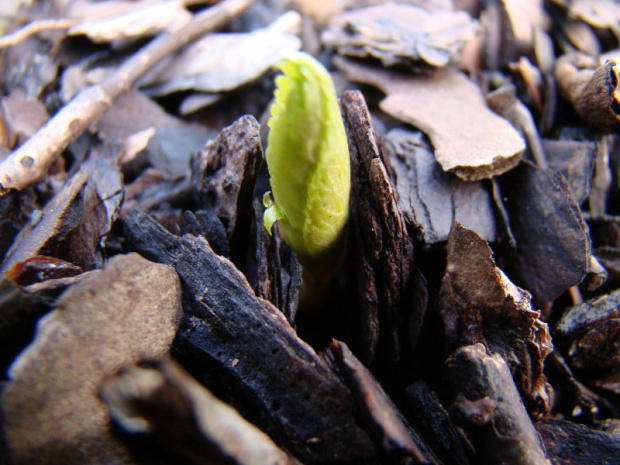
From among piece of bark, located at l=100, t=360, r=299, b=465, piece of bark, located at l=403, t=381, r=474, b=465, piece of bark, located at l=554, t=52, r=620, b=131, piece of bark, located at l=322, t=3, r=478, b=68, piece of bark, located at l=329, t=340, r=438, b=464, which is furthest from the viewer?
piece of bark, located at l=322, t=3, r=478, b=68

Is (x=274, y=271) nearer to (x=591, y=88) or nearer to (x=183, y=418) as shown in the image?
(x=183, y=418)

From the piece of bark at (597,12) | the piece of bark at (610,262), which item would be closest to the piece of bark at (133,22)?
the piece of bark at (597,12)

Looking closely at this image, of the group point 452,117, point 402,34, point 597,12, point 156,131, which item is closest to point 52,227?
point 156,131

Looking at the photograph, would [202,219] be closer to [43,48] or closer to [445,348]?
[445,348]

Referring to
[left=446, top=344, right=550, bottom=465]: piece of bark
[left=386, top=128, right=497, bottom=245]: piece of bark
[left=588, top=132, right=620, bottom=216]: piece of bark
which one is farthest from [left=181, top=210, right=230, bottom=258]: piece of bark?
[left=588, top=132, right=620, bottom=216]: piece of bark

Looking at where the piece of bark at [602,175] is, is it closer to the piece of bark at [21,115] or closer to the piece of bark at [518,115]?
the piece of bark at [518,115]

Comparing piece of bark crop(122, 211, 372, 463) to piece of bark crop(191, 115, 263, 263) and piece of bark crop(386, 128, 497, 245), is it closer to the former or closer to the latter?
piece of bark crop(191, 115, 263, 263)

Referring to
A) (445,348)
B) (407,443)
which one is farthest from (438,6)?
(407,443)
